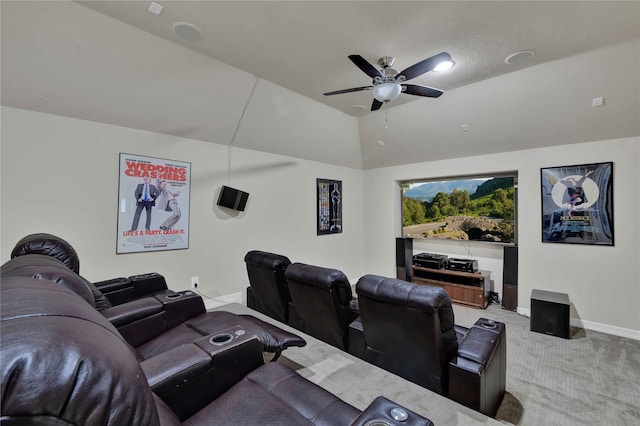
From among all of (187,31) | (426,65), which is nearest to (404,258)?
(426,65)

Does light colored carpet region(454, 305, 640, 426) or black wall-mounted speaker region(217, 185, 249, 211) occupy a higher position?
black wall-mounted speaker region(217, 185, 249, 211)

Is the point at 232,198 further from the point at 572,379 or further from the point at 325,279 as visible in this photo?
the point at 572,379

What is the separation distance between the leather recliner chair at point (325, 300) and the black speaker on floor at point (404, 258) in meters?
2.97

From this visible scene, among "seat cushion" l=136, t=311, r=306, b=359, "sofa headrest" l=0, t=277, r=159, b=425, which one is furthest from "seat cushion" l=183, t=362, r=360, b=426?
"sofa headrest" l=0, t=277, r=159, b=425

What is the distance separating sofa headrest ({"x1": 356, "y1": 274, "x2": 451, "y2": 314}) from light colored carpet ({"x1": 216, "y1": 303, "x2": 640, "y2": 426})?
0.75m

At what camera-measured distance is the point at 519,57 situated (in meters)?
2.83

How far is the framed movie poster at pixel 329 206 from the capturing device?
18.0ft

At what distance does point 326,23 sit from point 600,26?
2.30 metres

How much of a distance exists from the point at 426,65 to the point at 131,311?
2974 millimetres

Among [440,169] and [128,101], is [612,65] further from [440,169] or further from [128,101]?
[128,101]

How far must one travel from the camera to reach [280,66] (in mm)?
3074

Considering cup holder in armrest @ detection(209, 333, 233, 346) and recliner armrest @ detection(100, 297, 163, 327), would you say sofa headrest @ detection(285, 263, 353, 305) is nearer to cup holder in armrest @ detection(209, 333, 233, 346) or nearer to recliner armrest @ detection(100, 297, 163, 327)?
cup holder in armrest @ detection(209, 333, 233, 346)

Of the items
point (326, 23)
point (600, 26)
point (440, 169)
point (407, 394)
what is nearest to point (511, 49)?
point (600, 26)

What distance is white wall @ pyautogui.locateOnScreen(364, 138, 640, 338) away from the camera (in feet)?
11.2
